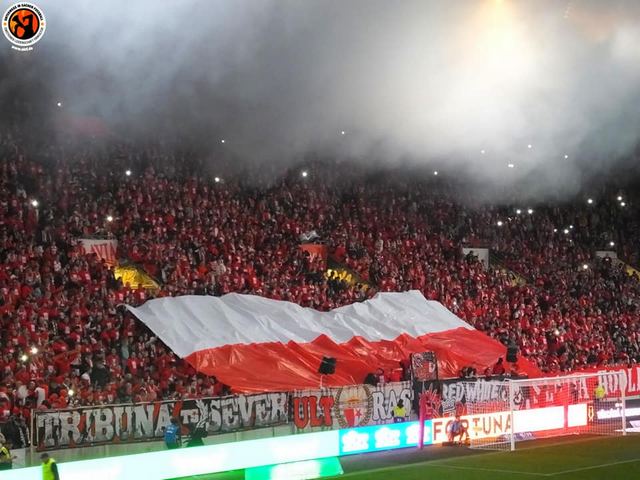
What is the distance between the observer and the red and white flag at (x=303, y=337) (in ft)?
58.5

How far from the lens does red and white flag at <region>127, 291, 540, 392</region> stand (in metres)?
17.8

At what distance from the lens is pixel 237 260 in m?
20.9

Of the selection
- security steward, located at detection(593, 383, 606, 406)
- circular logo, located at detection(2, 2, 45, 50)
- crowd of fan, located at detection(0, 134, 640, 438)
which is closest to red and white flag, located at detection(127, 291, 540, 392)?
crowd of fan, located at detection(0, 134, 640, 438)

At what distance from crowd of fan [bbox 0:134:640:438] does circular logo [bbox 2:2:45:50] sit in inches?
215

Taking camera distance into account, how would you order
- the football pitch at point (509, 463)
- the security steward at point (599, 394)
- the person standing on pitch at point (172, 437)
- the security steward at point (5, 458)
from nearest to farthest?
the security steward at point (5, 458) → the football pitch at point (509, 463) → the person standing on pitch at point (172, 437) → the security steward at point (599, 394)

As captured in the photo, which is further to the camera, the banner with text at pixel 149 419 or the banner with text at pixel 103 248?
the banner with text at pixel 103 248

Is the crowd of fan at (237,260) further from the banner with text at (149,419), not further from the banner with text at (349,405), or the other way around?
the banner with text at (349,405)

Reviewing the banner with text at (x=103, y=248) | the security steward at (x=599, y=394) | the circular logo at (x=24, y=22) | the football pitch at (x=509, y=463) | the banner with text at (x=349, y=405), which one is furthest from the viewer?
the security steward at (x=599, y=394)

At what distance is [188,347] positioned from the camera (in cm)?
1772

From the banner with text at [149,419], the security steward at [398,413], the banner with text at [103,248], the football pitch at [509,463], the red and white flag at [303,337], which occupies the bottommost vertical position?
the football pitch at [509,463]

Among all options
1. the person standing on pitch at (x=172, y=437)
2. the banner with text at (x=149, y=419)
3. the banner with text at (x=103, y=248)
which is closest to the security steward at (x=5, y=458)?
the banner with text at (x=149, y=419)

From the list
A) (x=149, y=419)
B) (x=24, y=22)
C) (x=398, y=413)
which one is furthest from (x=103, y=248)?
(x=24, y=22)

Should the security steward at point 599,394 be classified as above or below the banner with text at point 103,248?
below

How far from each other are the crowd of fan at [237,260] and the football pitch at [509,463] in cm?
352
